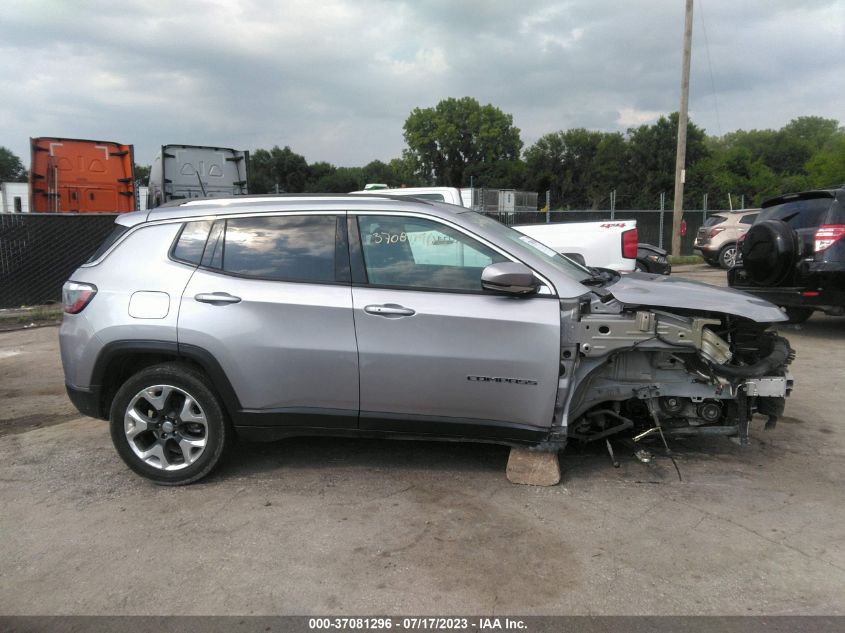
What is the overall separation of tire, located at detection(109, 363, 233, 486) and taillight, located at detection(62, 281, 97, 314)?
57cm

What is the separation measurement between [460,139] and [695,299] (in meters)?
82.4

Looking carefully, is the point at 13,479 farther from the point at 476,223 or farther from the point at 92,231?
the point at 92,231

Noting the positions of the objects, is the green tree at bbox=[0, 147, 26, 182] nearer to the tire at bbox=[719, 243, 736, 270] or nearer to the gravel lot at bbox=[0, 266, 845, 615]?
the tire at bbox=[719, 243, 736, 270]

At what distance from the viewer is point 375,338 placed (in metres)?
3.83

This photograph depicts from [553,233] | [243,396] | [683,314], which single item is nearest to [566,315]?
[683,314]

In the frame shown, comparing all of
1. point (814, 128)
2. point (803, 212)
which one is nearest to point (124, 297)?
point (803, 212)

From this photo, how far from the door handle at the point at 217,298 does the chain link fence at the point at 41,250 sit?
961 cm

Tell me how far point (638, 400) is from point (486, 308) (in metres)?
1.30

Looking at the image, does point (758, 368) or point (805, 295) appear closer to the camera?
point (758, 368)

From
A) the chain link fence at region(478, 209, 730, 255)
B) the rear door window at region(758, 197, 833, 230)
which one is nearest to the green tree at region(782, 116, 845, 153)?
the chain link fence at region(478, 209, 730, 255)

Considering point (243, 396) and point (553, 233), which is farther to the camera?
point (553, 233)

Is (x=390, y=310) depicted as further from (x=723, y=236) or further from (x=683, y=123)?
(x=683, y=123)

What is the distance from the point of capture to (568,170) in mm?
72250

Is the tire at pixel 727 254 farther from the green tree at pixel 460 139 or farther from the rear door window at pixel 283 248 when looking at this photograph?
the green tree at pixel 460 139
